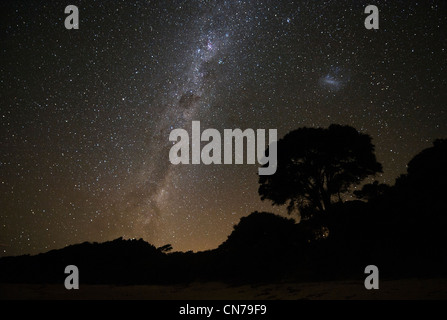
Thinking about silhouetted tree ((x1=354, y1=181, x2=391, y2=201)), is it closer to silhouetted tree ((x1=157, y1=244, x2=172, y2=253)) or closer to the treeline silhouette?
the treeline silhouette

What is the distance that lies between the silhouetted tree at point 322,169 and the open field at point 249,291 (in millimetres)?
6769

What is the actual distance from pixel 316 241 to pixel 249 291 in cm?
567

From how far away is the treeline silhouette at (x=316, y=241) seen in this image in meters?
12.1

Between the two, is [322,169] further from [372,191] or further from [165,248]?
[165,248]

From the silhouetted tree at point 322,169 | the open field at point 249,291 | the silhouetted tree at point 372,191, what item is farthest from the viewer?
the silhouetted tree at point 322,169

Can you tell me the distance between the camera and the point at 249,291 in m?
11.0

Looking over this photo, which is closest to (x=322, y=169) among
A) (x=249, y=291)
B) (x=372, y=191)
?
(x=372, y=191)

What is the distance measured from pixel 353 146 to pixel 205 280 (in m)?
12.0

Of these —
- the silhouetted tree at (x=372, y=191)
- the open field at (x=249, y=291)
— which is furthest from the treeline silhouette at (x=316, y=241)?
the open field at (x=249, y=291)

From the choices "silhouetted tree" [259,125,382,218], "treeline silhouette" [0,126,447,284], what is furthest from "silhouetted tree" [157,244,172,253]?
"silhouetted tree" [259,125,382,218]

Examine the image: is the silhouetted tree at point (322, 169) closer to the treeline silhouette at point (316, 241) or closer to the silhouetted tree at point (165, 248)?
the treeline silhouette at point (316, 241)

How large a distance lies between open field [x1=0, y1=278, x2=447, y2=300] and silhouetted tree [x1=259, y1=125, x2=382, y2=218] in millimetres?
6769

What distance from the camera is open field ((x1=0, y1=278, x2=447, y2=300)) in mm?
8203
